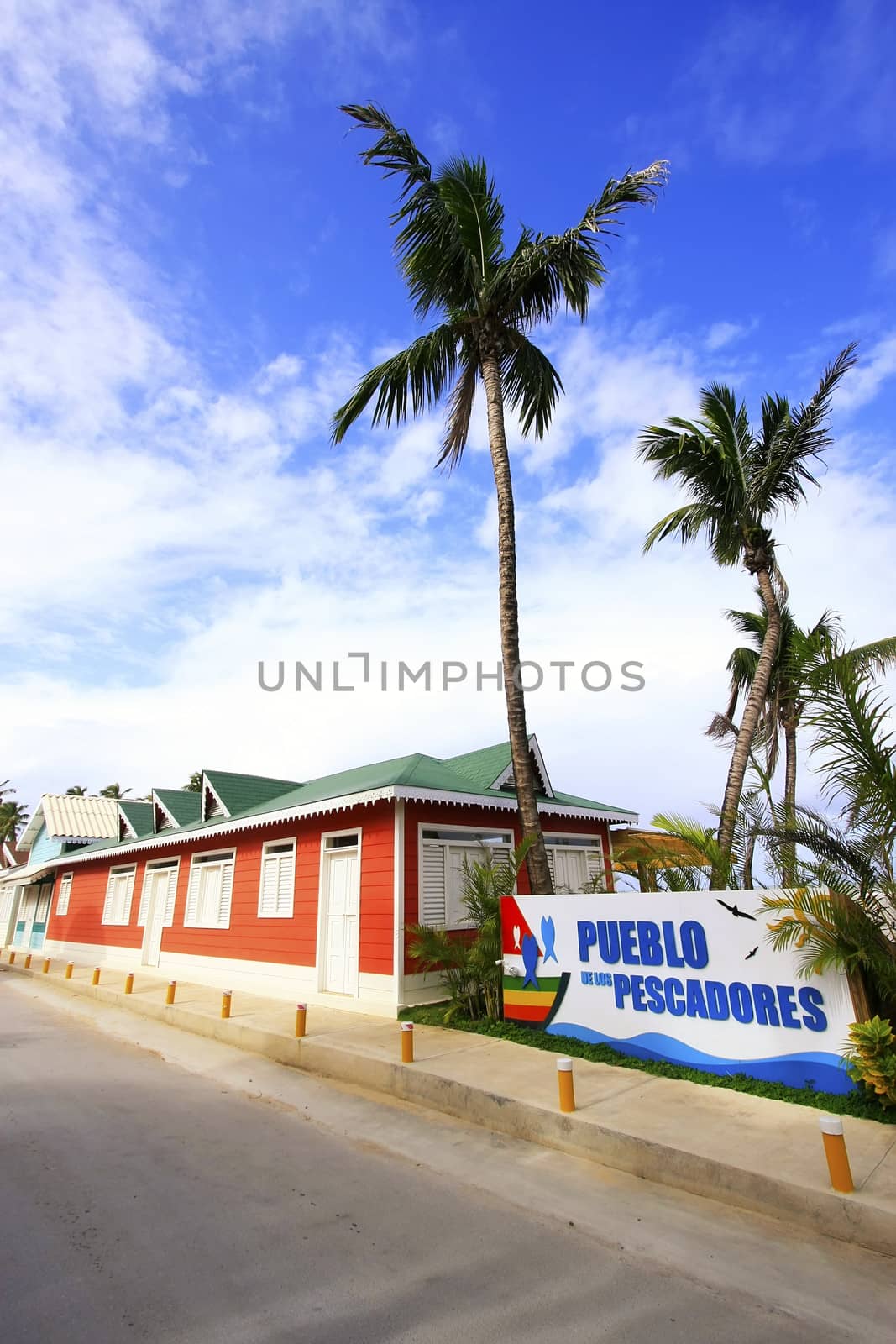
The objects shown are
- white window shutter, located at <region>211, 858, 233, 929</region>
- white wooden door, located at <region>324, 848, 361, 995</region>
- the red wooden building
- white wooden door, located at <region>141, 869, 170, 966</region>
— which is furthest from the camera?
white wooden door, located at <region>141, 869, 170, 966</region>

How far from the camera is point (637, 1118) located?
616cm

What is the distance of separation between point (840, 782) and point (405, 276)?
35.8 ft

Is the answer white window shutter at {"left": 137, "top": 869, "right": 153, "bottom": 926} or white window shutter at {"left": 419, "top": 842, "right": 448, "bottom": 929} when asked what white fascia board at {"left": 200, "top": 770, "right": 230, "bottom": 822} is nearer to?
white window shutter at {"left": 137, "top": 869, "right": 153, "bottom": 926}

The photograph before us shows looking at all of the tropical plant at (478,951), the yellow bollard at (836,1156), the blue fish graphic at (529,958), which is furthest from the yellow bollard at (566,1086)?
the tropical plant at (478,951)

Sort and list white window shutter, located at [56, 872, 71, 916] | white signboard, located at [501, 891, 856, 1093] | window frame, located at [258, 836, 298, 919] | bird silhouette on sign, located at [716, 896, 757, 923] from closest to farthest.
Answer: white signboard, located at [501, 891, 856, 1093]
bird silhouette on sign, located at [716, 896, 757, 923]
window frame, located at [258, 836, 298, 919]
white window shutter, located at [56, 872, 71, 916]

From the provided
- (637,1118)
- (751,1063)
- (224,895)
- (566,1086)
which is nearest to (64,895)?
(224,895)

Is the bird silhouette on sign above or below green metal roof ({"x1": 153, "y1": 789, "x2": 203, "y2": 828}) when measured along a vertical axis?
below

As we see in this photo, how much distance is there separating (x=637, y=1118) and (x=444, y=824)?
673 centimetres

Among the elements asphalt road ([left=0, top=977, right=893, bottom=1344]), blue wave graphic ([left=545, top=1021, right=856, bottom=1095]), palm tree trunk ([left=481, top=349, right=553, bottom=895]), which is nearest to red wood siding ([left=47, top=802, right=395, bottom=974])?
palm tree trunk ([left=481, top=349, right=553, bottom=895])

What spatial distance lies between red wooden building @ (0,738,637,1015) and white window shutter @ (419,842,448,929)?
0.08 feet

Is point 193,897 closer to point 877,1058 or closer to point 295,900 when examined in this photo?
point 295,900

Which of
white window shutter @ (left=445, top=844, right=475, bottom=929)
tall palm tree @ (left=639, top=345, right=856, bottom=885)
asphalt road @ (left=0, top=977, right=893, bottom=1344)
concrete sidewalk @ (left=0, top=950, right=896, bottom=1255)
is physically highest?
tall palm tree @ (left=639, top=345, right=856, bottom=885)

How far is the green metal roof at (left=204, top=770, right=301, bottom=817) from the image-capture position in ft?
58.0

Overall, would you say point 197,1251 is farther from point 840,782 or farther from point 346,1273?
point 840,782
